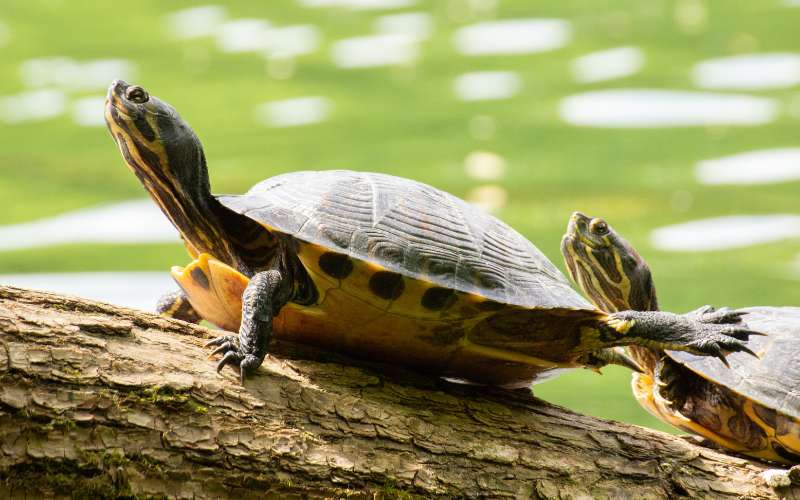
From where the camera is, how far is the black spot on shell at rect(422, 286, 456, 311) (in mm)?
2783

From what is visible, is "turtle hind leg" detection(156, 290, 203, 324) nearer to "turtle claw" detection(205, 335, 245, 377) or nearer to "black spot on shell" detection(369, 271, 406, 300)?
"turtle claw" detection(205, 335, 245, 377)

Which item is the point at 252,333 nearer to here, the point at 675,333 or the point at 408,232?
the point at 408,232

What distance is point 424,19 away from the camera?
13.2 meters

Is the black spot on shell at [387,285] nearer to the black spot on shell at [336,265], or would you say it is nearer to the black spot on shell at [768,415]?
the black spot on shell at [336,265]

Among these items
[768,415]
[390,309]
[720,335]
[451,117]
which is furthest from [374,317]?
[451,117]

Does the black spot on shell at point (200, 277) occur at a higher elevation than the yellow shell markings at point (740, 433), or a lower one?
higher

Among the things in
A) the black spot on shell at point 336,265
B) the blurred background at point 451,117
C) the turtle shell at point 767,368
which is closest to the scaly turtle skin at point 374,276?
the black spot on shell at point 336,265

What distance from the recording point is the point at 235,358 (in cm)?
259

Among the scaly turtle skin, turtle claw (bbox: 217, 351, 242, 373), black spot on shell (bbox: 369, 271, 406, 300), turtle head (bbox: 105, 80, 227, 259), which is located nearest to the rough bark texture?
turtle claw (bbox: 217, 351, 242, 373)

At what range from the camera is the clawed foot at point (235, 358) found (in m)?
2.57

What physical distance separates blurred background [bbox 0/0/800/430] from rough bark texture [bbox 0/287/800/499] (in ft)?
18.4

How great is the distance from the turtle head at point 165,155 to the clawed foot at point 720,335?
153 centimetres

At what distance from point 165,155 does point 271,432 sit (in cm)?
95

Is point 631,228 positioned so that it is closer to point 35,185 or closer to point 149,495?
point 35,185
